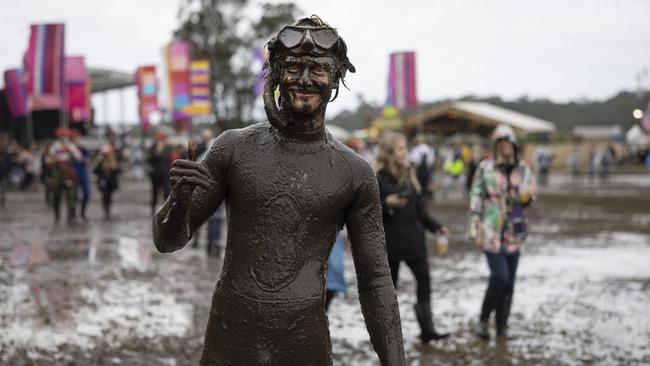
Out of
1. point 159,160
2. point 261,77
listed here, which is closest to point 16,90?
point 159,160

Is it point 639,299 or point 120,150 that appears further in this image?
point 120,150

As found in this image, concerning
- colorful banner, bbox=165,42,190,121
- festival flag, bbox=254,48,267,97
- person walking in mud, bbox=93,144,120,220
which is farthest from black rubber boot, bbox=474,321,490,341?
colorful banner, bbox=165,42,190,121

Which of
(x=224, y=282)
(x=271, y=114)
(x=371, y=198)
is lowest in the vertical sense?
(x=224, y=282)

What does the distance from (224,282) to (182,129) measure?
31867 millimetres

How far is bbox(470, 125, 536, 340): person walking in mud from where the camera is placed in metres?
6.66

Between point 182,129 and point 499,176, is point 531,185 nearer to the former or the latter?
point 499,176

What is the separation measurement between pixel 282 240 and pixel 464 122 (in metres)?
40.1

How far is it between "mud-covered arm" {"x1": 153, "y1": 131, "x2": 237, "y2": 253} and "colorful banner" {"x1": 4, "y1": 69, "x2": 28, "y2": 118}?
24508 millimetres

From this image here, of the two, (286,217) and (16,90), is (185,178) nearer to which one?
(286,217)

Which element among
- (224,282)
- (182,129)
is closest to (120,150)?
(182,129)

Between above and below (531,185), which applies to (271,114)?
above

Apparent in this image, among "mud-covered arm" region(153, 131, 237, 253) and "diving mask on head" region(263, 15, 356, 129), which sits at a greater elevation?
"diving mask on head" region(263, 15, 356, 129)

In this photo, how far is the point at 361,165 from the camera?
258 cm

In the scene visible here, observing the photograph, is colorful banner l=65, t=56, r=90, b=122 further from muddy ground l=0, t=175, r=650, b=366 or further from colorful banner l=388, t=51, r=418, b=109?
muddy ground l=0, t=175, r=650, b=366
